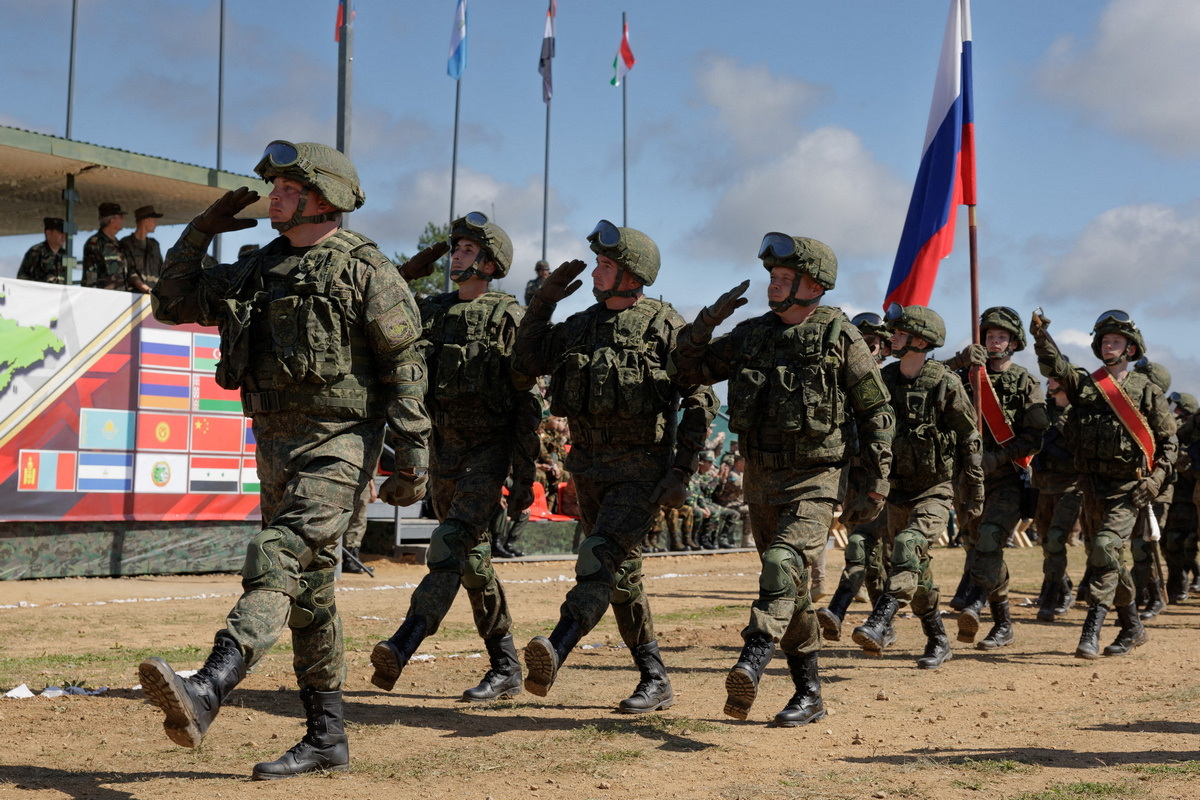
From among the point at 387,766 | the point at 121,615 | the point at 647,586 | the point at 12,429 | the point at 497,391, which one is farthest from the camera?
the point at 647,586

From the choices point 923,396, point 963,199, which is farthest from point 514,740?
point 963,199

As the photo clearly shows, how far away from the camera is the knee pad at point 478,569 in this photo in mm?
7199

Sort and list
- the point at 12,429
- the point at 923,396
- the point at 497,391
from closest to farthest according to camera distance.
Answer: the point at 497,391 → the point at 923,396 → the point at 12,429

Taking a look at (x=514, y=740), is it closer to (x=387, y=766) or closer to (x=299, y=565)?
(x=387, y=766)

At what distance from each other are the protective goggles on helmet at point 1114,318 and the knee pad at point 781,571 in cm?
517

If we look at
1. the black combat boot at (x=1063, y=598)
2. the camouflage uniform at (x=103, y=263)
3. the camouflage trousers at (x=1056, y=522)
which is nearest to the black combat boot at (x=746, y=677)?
the camouflage trousers at (x=1056, y=522)

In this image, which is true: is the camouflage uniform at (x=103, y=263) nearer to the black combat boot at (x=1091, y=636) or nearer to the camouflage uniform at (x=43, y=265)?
the camouflage uniform at (x=43, y=265)

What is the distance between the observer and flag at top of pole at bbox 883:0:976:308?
1162cm

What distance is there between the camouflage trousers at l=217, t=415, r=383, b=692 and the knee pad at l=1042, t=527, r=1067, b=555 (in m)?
8.15

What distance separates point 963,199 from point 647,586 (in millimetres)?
6695

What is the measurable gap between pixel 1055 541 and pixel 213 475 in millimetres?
9542

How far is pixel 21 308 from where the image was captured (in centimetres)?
1375

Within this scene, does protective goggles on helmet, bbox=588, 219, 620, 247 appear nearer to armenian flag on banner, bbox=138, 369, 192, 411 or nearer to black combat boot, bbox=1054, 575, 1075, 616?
black combat boot, bbox=1054, 575, 1075, 616

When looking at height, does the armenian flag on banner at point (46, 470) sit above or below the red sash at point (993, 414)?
below
